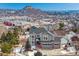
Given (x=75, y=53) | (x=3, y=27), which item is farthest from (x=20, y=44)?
(x=75, y=53)

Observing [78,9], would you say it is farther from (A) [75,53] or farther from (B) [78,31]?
(A) [75,53]

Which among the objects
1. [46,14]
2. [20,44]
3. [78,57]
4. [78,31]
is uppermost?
[46,14]

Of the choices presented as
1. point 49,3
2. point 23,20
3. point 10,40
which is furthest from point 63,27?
point 10,40

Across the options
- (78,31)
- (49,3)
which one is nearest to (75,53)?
(78,31)

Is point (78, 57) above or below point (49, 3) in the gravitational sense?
below

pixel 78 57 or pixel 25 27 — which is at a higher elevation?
pixel 25 27

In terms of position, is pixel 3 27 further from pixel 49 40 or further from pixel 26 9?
pixel 49 40
